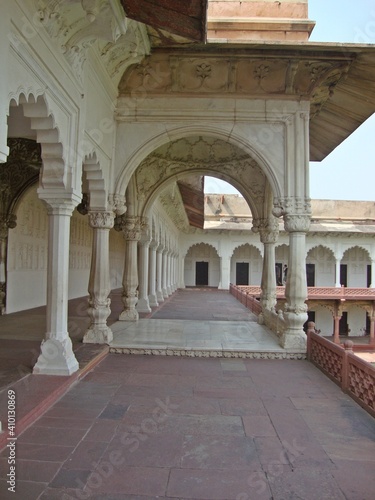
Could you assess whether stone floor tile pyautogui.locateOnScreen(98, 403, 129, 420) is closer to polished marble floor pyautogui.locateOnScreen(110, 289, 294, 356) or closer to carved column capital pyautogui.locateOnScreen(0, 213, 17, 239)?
polished marble floor pyautogui.locateOnScreen(110, 289, 294, 356)

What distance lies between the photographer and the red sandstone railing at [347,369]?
447cm

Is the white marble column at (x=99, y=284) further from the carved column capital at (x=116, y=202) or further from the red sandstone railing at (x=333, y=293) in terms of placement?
the red sandstone railing at (x=333, y=293)

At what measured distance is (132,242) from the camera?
1046 centimetres

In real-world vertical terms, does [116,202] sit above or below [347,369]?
above

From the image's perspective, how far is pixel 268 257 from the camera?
35.2 ft

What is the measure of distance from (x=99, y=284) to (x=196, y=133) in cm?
308

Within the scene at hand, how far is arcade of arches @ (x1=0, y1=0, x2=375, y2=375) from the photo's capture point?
14.4 feet

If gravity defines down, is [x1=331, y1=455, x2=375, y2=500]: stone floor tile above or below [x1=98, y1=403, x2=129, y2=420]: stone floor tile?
below

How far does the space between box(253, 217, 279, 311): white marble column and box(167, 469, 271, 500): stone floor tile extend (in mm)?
7507

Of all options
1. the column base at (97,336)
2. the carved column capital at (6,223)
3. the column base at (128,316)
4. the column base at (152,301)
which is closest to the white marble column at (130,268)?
the column base at (128,316)

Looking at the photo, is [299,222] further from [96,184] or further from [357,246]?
[357,246]

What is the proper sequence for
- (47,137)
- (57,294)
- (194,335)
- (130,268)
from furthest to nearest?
(130,268)
(194,335)
(57,294)
(47,137)

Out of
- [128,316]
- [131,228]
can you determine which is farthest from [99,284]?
[131,228]

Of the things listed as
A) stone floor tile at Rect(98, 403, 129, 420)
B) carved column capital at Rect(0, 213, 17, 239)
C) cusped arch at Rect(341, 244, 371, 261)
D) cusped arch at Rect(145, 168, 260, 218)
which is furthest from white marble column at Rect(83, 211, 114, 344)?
cusped arch at Rect(341, 244, 371, 261)
